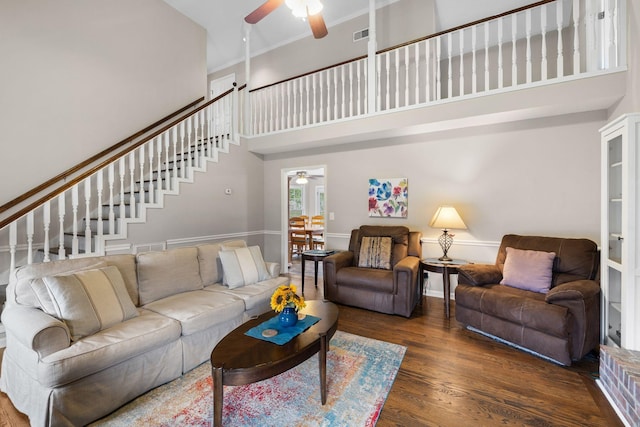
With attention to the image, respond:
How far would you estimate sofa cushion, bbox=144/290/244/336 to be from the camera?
2.19m

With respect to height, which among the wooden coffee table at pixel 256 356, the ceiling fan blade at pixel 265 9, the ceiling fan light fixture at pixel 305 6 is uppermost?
the ceiling fan blade at pixel 265 9

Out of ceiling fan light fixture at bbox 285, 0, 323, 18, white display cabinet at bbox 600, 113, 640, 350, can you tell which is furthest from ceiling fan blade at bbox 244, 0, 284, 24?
white display cabinet at bbox 600, 113, 640, 350

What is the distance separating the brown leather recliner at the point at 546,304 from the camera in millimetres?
2293

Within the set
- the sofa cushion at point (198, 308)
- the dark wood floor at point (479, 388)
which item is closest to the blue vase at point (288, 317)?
the sofa cushion at point (198, 308)

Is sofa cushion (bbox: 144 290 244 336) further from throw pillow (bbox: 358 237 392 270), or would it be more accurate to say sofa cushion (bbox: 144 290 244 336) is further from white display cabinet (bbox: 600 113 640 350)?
white display cabinet (bbox: 600 113 640 350)

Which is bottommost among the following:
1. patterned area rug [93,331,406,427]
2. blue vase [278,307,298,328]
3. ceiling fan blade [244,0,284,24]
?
patterned area rug [93,331,406,427]

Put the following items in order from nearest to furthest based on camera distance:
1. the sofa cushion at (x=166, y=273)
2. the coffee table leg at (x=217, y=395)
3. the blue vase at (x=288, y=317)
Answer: the coffee table leg at (x=217, y=395)
the blue vase at (x=288, y=317)
the sofa cushion at (x=166, y=273)

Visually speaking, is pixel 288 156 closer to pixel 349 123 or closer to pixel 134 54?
pixel 349 123

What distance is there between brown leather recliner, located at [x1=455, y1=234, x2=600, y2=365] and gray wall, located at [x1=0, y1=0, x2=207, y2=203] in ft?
16.8

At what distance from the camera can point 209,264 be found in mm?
3094

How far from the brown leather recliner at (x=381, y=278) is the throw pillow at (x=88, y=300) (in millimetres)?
2270

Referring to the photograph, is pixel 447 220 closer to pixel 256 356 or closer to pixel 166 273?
pixel 256 356

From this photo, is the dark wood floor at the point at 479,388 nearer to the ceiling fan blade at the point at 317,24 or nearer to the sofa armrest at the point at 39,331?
the sofa armrest at the point at 39,331

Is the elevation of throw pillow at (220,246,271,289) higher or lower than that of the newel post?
lower
